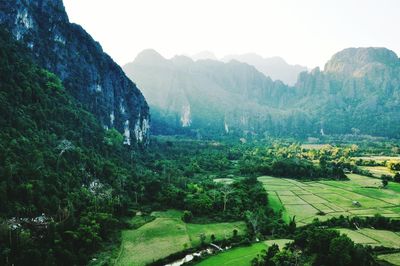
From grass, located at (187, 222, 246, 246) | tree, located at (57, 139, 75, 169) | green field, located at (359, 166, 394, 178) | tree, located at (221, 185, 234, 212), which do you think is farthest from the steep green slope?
green field, located at (359, 166, 394, 178)

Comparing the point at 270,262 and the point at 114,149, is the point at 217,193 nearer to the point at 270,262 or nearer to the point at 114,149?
the point at 270,262

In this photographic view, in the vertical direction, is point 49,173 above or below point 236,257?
above

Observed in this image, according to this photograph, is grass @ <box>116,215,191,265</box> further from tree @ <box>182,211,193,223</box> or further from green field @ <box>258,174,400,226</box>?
green field @ <box>258,174,400,226</box>

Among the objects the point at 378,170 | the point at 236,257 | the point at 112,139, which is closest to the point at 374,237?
the point at 236,257

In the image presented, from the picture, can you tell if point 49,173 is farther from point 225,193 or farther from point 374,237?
point 374,237

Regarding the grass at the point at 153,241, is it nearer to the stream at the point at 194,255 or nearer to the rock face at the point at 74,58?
the stream at the point at 194,255

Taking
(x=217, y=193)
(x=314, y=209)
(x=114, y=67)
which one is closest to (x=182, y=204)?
(x=217, y=193)
